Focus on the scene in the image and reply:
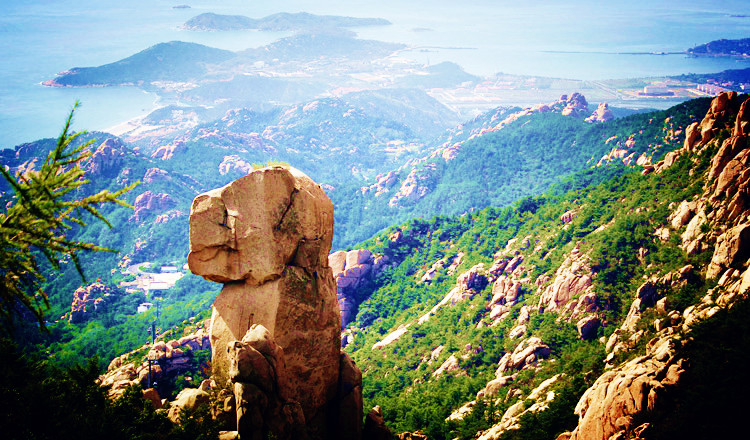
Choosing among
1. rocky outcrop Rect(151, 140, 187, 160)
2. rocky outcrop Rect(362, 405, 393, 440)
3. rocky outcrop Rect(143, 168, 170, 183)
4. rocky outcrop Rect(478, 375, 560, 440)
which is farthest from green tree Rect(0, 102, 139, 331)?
rocky outcrop Rect(151, 140, 187, 160)

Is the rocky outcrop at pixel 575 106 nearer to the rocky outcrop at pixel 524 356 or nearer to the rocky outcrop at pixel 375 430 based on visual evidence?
the rocky outcrop at pixel 524 356

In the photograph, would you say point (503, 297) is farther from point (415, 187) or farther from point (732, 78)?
point (732, 78)

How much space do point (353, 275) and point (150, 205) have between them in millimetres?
78537

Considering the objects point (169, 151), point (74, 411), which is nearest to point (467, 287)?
point (74, 411)

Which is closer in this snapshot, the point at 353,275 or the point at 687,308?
the point at 687,308

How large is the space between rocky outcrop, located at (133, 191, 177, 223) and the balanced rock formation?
115 m

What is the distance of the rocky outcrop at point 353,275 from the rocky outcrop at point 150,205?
238 feet

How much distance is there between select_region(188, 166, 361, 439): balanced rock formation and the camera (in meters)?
23.1

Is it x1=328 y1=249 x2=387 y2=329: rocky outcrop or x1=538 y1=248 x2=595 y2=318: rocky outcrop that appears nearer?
x1=538 y1=248 x2=595 y2=318: rocky outcrop

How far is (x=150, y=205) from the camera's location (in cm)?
12888

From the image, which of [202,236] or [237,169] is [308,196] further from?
[237,169]

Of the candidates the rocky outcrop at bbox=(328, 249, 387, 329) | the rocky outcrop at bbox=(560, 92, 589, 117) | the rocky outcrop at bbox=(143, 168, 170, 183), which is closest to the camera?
the rocky outcrop at bbox=(328, 249, 387, 329)

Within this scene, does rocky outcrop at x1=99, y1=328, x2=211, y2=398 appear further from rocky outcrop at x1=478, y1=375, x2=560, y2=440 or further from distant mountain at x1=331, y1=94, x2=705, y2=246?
distant mountain at x1=331, y1=94, x2=705, y2=246

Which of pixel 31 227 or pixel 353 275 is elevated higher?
pixel 31 227
